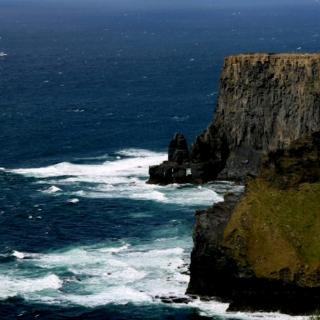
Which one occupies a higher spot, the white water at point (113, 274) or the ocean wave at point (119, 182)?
the ocean wave at point (119, 182)

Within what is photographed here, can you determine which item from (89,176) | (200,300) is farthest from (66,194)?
(200,300)

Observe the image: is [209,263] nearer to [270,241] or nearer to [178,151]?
[270,241]

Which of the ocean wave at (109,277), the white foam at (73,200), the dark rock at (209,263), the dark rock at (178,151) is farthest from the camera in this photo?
the dark rock at (178,151)

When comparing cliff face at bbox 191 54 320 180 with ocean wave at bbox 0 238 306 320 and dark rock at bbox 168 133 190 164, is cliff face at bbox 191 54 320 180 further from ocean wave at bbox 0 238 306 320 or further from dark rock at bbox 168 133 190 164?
ocean wave at bbox 0 238 306 320

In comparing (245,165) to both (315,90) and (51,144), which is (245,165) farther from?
(51,144)

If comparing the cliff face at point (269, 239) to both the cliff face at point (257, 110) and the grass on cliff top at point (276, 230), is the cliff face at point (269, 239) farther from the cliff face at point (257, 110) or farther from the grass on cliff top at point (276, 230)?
the cliff face at point (257, 110)

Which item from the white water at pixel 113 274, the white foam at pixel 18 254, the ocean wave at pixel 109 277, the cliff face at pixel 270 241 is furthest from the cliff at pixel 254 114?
the cliff face at pixel 270 241

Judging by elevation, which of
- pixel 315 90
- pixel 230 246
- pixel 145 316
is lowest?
pixel 145 316

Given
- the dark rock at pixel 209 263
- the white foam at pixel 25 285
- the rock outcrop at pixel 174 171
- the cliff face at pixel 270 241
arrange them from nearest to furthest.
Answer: the cliff face at pixel 270 241 < the dark rock at pixel 209 263 < the white foam at pixel 25 285 < the rock outcrop at pixel 174 171
